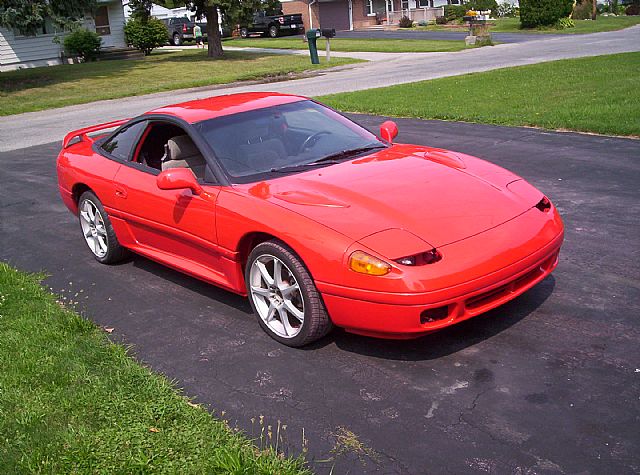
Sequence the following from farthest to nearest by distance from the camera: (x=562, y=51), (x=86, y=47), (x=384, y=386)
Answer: (x=86, y=47), (x=562, y=51), (x=384, y=386)

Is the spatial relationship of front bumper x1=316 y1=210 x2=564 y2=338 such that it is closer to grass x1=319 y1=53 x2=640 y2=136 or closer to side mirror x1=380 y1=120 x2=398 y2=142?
side mirror x1=380 y1=120 x2=398 y2=142

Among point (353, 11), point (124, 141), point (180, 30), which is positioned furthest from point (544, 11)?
point (124, 141)

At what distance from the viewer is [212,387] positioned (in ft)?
14.3

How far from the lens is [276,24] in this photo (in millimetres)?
53125

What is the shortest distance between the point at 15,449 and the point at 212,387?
1.07m

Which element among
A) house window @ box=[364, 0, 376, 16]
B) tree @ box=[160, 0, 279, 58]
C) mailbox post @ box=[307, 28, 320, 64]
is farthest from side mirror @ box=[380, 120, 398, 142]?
house window @ box=[364, 0, 376, 16]

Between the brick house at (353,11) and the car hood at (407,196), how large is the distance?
57.8m

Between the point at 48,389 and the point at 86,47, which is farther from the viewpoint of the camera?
the point at 86,47

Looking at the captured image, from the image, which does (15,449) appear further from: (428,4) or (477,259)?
(428,4)

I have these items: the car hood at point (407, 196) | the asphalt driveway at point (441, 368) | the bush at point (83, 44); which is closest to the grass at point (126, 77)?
the bush at point (83, 44)

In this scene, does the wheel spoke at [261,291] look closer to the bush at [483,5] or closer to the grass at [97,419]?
the grass at [97,419]

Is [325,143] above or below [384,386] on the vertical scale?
above

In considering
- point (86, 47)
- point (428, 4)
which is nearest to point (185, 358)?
point (86, 47)

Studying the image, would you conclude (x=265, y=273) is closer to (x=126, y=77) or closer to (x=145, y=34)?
(x=126, y=77)
